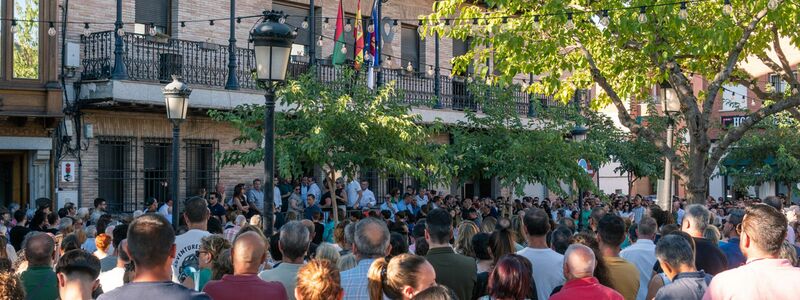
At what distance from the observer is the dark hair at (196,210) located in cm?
814

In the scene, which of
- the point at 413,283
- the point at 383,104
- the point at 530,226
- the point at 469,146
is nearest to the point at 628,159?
the point at 469,146

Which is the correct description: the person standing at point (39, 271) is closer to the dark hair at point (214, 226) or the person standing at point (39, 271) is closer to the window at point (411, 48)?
the dark hair at point (214, 226)

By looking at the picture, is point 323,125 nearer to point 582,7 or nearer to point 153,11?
point 582,7

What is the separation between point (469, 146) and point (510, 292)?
16436mm

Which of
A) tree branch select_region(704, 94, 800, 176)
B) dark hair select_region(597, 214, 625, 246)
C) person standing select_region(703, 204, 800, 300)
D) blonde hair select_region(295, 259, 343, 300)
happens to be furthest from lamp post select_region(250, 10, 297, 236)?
tree branch select_region(704, 94, 800, 176)

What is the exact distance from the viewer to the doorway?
60.4ft

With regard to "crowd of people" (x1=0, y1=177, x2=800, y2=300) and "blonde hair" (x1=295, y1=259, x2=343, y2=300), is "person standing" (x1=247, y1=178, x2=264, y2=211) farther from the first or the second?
"blonde hair" (x1=295, y1=259, x2=343, y2=300)

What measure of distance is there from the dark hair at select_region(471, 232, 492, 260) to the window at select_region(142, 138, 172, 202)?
43.1 ft

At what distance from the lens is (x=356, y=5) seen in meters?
24.1

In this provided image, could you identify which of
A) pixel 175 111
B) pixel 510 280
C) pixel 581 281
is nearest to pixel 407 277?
pixel 510 280

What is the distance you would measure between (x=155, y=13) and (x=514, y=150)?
795 cm

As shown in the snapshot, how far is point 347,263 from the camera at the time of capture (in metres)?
6.96

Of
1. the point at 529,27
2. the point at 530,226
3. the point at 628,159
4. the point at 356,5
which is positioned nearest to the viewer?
the point at 530,226

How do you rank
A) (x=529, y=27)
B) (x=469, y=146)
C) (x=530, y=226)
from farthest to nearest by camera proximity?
(x=469, y=146)
(x=529, y=27)
(x=530, y=226)
